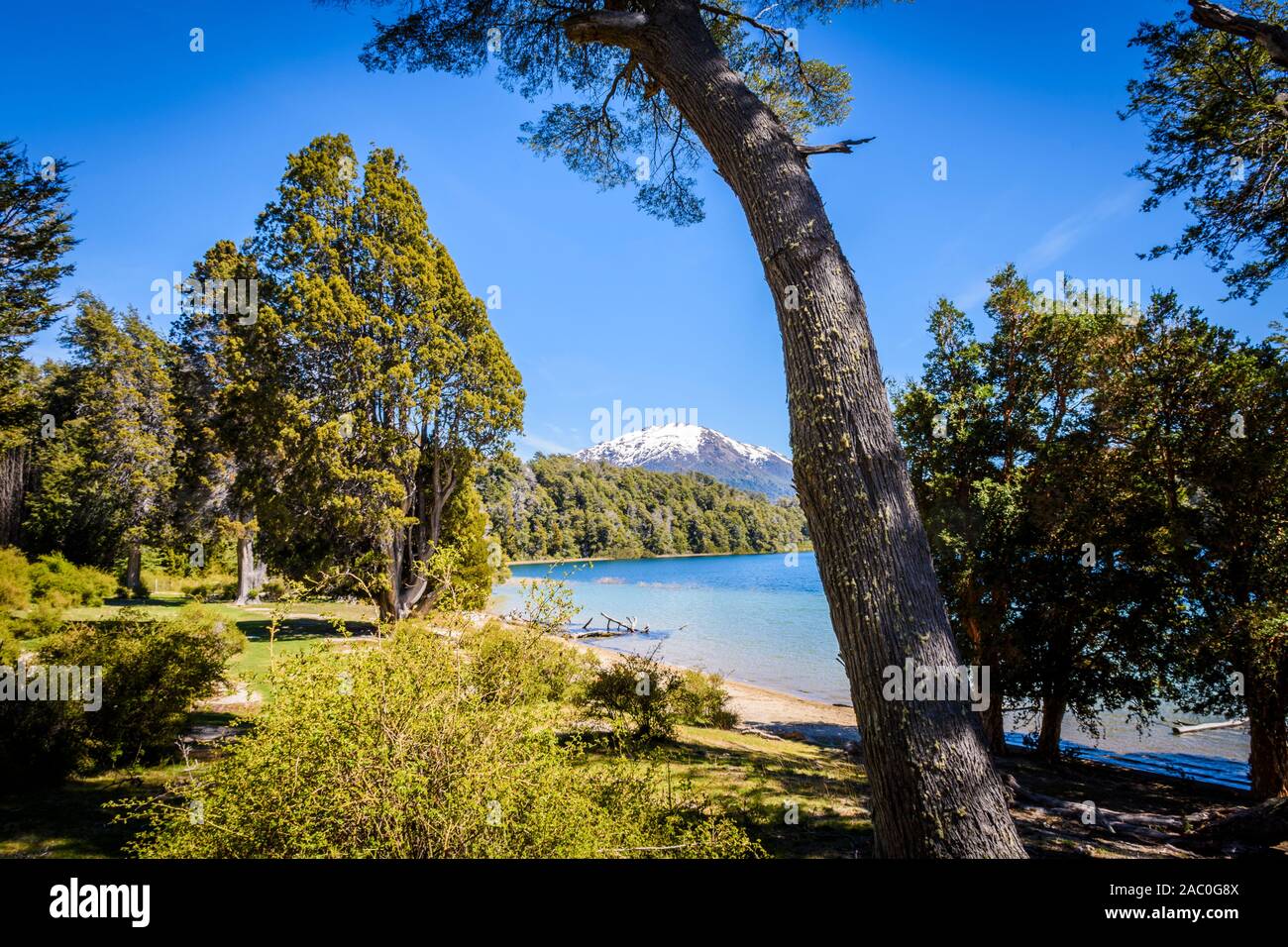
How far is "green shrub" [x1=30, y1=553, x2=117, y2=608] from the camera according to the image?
1667 cm

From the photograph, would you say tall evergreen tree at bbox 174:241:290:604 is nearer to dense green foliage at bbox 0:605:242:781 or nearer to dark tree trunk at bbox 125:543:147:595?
dark tree trunk at bbox 125:543:147:595

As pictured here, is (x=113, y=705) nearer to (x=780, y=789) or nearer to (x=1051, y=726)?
(x=780, y=789)

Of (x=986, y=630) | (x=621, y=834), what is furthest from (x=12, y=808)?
(x=986, y=630)

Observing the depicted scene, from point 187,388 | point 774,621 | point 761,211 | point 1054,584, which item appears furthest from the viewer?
point 774,621

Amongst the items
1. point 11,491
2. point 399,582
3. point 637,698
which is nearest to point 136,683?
point 637,698

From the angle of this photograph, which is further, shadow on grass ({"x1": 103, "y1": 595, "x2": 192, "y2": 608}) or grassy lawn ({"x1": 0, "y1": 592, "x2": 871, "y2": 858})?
shadow on grass ({"x1": 103, "y1": 595, "x2": 192, "y2": 608})

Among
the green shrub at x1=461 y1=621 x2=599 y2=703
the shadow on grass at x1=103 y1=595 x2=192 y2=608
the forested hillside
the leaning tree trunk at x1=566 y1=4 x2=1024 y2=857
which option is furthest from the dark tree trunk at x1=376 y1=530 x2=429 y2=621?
the forested hillside

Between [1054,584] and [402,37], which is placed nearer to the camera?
[402,37]

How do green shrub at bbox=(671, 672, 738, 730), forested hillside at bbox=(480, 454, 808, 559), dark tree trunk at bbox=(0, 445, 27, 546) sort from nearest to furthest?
green shrub at bbox=(671, 672, 738, 730), dark tree trunk at bbox=(0, 445, 27, 546), forested hillside at bbox=(480, 454, 808, 559)

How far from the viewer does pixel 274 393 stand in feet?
43.2

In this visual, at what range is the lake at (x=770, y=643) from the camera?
36.6 feet

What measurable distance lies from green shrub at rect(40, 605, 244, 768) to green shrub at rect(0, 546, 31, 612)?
12343mm

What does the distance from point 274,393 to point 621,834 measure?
48.3ft

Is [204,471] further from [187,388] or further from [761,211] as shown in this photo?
[761,211]
